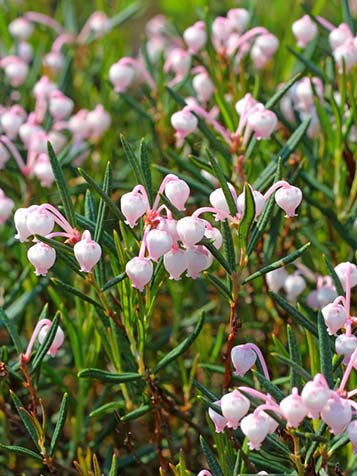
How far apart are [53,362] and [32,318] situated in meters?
0.13

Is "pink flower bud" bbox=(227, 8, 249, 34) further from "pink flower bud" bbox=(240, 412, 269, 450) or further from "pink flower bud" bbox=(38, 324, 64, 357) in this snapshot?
"pink flower bud" bbox=(240, 412, 269, 450)

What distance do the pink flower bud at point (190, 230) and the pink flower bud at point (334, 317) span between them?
18 centimetres

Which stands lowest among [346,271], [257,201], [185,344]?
[185,344]

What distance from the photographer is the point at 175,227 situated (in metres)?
1.09

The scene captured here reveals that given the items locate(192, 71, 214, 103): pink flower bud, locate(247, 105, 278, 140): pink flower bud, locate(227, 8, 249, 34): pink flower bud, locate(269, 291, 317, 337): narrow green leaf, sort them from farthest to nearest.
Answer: locate(227, 8, 249, 34): pink flower bud
locate(192, 71, 214, 103): pink flower bud
locate(247, 105, 278, 140): pink flower bud
locate(269, 291, 317, 337): narrow green leaf

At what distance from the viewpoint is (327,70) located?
1747 mm

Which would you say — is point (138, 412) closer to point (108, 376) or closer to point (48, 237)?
point (108, 376)

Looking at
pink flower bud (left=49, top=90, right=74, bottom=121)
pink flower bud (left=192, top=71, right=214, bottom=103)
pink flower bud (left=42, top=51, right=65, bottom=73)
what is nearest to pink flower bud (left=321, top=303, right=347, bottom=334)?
pink flower bud (left=192, top=71, right=214, bottom=103)

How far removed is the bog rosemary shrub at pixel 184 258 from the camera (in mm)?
1094

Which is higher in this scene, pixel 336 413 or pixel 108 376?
pixel 336 413

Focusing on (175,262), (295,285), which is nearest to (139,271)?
(175,262)

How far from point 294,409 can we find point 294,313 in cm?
22

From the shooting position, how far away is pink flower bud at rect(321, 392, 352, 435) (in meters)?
0.92

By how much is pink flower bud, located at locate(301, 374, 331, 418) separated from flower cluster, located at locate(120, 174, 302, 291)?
0.77ft
